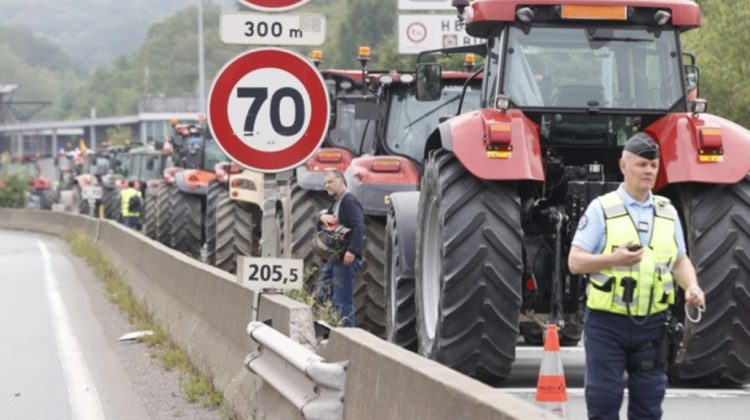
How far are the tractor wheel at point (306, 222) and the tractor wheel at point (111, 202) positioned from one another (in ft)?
123

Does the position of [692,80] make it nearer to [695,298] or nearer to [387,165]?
[387,165]

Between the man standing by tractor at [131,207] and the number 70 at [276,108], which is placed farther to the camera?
the man standing by tractor at [131,207]

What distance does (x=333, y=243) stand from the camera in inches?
659

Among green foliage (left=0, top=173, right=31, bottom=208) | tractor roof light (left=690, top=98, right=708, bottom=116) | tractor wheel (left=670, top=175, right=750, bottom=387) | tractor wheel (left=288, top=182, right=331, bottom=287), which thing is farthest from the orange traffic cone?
green foliage (left=0, top=173, right=31, bottom=208)

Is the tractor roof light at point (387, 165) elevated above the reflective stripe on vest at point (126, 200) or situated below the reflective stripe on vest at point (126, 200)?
above

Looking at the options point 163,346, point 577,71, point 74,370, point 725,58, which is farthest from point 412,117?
point 725,58

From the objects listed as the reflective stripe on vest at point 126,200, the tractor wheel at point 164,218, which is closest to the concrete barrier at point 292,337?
the tractor wheel at point 164,218

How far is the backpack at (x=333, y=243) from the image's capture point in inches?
657

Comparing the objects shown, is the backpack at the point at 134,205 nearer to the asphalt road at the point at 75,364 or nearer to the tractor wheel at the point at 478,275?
the asphalt road at the point at 75,364

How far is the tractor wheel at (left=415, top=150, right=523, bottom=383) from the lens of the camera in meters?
12.0

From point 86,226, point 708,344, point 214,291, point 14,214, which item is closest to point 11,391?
point 214,291

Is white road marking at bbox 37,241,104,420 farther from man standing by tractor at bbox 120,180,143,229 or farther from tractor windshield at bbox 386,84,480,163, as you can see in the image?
man standing by tractor at bbox 120,180,143,229

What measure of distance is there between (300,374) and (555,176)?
4.17 m

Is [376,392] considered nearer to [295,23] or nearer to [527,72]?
[295,23]
